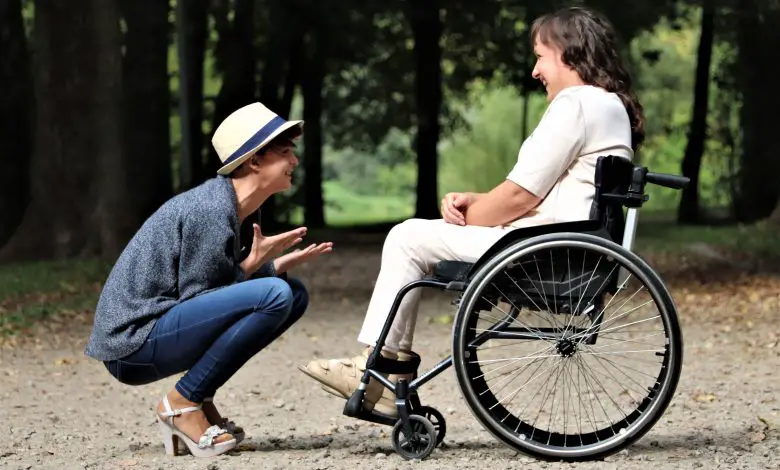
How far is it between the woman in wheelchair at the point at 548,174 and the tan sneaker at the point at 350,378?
0.05 metres

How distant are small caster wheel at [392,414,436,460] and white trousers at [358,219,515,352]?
320 mm

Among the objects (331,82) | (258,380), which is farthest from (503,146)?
(258,380)

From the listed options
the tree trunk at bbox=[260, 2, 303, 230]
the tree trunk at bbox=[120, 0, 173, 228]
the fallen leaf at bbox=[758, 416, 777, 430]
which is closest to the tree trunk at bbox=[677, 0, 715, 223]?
the tree trunk at bbox=[260, 2, 303, 230]

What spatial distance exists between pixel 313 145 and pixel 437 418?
883 inches

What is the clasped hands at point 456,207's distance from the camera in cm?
479

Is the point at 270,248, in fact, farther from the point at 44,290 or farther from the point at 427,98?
the point at 427,98

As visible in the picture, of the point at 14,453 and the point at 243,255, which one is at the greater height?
the point at 243,255

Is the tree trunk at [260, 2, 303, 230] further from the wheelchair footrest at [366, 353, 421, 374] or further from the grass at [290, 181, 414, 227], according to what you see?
the grass at [290, 181, 414, 227]

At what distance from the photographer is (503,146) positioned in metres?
45.1

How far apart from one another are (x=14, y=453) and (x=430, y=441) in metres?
1.82

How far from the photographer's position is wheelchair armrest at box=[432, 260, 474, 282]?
471cm

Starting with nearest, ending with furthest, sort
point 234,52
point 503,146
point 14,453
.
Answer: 1. point 14,453
2. point 234,52
3. point 503,146

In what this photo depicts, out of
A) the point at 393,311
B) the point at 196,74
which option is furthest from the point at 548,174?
the point at 196,74

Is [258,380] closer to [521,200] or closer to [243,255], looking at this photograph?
[243,255]
